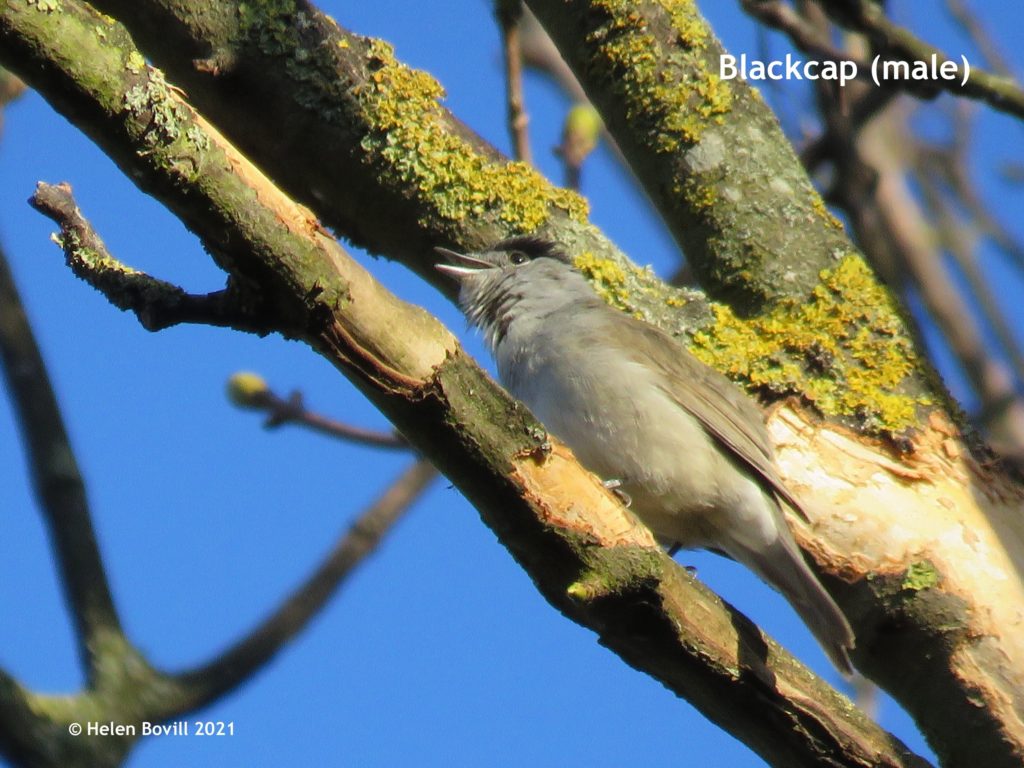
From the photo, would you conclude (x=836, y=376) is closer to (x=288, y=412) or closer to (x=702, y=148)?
(x=702, y=148)

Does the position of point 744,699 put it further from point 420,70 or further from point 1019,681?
point 420,70

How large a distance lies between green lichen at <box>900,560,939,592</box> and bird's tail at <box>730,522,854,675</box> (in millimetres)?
220

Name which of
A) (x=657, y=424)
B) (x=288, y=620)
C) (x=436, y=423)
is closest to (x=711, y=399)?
(x=657, y=424)

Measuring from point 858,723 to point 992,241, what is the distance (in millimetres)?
3056

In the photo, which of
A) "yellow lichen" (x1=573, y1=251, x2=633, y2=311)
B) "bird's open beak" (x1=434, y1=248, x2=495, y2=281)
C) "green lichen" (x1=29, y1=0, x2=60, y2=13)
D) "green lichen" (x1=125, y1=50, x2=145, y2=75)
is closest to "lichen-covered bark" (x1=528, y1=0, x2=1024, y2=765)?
"yellow lichen" (x1=573, y1=251, x2=633, y2=311)

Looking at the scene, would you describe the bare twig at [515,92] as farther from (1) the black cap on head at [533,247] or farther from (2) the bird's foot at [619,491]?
(2) the bird's foot at [619,491]

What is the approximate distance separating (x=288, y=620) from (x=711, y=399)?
2.14 m

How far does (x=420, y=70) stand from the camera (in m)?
4.57

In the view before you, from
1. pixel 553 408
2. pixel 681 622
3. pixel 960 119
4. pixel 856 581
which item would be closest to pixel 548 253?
pixel 553 408

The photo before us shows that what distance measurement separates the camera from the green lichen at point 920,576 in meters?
3.74

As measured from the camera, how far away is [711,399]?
4.36 metres

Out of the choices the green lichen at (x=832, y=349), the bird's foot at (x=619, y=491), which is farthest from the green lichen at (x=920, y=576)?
the bird's foot at (x=619, y=491)

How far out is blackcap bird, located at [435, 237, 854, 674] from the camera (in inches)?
168

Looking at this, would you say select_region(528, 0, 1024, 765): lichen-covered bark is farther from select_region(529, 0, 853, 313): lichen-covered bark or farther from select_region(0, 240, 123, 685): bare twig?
select_region(0, 240, 123, 685): bare twig
